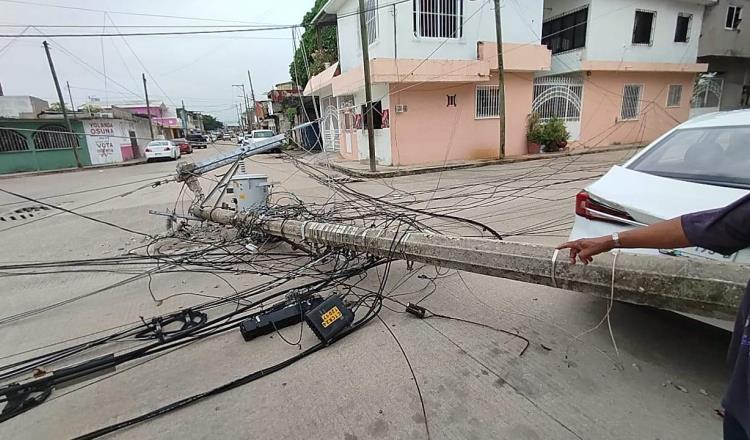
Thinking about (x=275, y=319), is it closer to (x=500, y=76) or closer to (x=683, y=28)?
(x=500, y=76)

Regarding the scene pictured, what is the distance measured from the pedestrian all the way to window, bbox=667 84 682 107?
22371 mm

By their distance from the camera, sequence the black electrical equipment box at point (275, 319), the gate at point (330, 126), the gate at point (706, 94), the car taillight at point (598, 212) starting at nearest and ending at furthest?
the car taillight at point (598, 212), the black electrical equipment box at point (275, 319), the gate at point (330, 126), the gate at point (706, 94)

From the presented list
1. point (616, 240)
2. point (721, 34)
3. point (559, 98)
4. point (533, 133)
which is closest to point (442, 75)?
point (533, 133)

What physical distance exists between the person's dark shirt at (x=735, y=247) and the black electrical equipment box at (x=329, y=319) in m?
2.21

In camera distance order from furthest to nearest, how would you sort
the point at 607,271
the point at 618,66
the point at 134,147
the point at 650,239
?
the point at 134,147, the point at 618,66, the point at 607,271, the point at 650,239

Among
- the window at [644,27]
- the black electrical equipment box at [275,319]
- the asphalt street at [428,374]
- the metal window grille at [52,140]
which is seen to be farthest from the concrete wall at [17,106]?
the window at [644,27]

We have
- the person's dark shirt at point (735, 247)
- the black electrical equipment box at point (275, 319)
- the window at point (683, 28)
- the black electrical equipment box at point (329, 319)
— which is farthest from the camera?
the window at point (683, 28)

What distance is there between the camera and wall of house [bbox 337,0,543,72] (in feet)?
40.4

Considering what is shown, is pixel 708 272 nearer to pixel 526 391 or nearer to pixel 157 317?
pixel 526 391

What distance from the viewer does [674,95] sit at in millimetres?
18516

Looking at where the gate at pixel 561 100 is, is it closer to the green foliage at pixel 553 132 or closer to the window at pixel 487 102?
the green foliage at pixel 553 132

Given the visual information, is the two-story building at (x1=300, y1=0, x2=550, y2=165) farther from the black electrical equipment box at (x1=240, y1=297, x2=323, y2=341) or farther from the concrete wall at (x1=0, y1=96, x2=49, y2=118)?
the concrete wall at (x1=0, y1=96, x2=49, y2=118)

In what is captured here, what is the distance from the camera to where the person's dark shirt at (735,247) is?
3.80 ft

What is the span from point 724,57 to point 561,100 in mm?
12203
